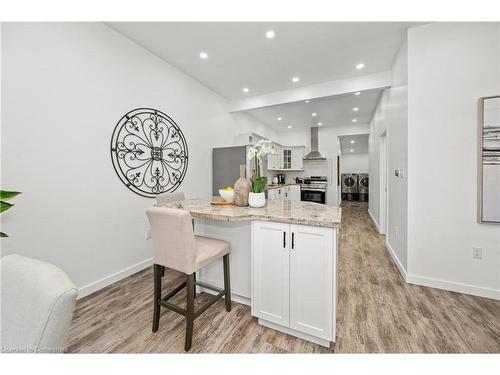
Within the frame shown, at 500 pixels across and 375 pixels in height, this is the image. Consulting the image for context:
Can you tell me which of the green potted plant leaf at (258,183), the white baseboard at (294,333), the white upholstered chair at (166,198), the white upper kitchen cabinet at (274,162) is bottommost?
the white baseboard at (294,333)

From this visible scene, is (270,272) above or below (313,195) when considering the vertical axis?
below

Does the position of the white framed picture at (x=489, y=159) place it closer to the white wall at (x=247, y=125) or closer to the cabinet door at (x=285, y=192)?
the white wall at (x=247, y=125)

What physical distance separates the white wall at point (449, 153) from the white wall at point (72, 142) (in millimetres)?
3123

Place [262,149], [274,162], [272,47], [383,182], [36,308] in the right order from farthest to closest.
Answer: [274,162], [383,182], [272,47], [262,149], [36,308]

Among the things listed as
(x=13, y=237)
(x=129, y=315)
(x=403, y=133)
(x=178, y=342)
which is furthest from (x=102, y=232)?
(x=403, y=133)

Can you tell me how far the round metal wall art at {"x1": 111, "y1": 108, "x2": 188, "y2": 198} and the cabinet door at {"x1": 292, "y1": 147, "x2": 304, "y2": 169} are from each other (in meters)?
4.41

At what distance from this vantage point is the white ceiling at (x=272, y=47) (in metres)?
2.24

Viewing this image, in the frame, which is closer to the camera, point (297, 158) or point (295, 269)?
point (295, 269)

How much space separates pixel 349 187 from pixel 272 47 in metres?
7.85

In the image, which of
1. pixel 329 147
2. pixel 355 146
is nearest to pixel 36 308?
pixel 329 147

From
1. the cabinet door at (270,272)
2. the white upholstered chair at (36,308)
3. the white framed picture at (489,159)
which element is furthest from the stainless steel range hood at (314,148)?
the white upholstered chair at (36,308)

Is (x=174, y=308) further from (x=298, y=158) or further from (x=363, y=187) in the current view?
(x=363, y=187)

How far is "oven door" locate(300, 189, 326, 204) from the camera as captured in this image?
6.23m

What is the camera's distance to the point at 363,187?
28.6 ft
